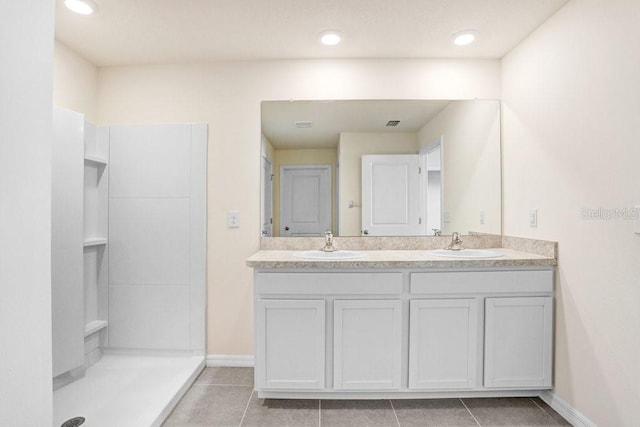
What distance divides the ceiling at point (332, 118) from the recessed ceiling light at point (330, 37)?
0.39 m

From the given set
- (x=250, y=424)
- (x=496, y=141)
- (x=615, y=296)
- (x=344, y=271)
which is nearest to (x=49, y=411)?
(x=250, y=424)

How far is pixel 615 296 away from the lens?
1565 mm

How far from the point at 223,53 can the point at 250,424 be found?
2.35 metres

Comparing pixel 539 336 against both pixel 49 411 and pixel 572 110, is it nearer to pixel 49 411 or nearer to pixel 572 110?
pixel 572 110

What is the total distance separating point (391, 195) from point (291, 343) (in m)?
1.25

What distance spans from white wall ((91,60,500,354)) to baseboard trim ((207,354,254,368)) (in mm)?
36

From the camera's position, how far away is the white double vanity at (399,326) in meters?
1.91

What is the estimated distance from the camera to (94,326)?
8.00ft

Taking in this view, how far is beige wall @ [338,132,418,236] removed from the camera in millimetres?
2496

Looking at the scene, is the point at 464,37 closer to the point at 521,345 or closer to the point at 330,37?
the point at 330,37

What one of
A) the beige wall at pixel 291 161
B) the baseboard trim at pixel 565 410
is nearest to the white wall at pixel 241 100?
the beige wall at pixel 291 161

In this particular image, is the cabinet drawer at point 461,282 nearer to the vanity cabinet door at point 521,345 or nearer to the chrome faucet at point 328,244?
the vanity cabinet door at point 521,345

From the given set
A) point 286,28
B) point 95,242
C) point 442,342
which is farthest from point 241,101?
point 442,342

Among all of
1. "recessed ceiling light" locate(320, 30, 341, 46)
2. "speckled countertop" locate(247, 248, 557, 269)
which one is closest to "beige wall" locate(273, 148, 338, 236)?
"speckled countertop" locate(247, 248, 557, 269)
